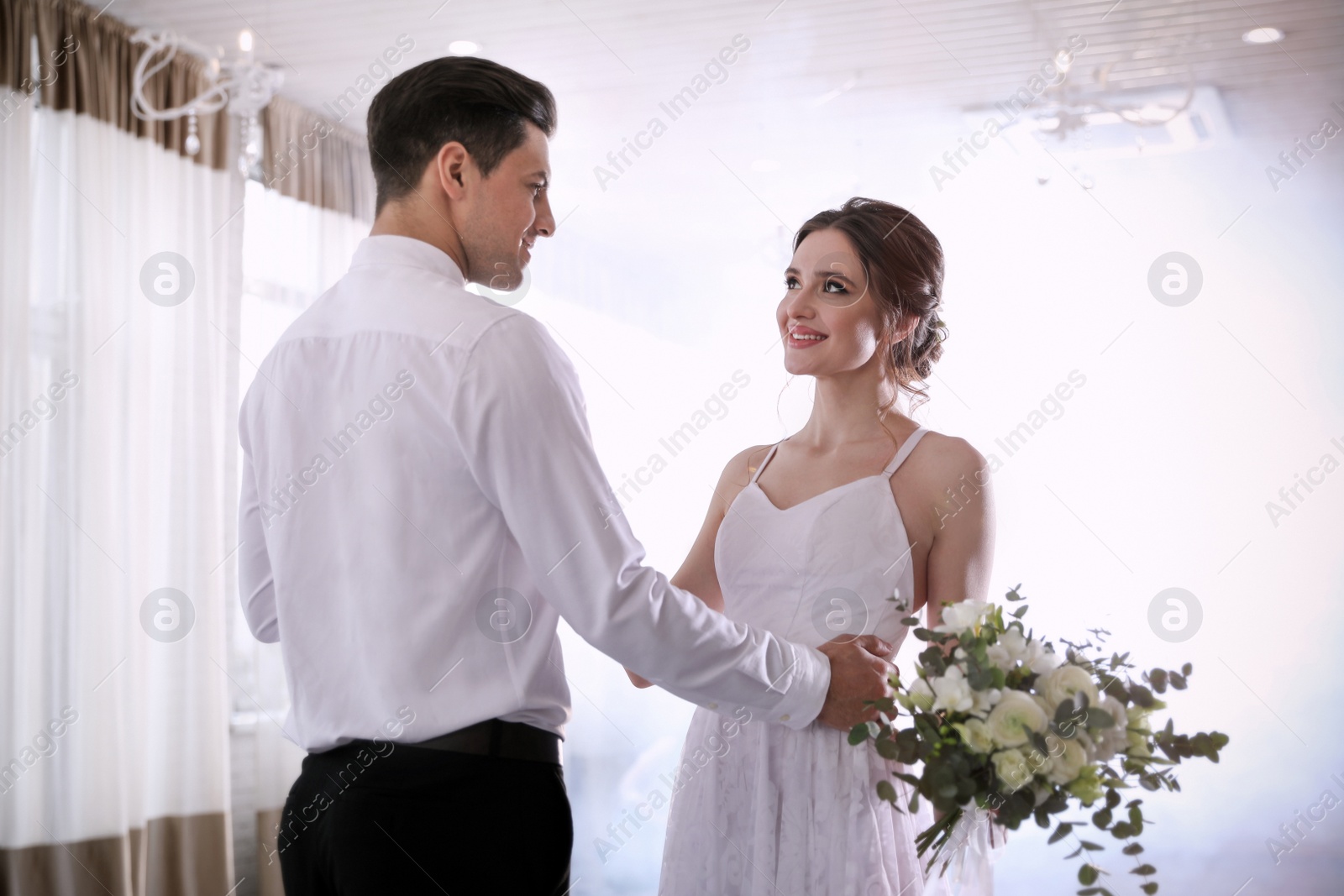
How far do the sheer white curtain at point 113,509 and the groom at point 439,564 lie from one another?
2.73 meters

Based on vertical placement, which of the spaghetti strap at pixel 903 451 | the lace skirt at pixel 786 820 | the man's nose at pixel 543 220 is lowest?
the lace skirt at pixel 786 820

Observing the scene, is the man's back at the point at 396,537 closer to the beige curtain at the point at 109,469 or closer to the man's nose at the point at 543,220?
the man's nose at the point at 543,220

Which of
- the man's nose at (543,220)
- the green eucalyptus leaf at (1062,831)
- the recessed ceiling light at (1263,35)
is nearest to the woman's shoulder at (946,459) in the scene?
the green eucalyptus leaf at (1062,831)

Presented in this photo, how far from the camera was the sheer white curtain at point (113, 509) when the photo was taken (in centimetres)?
365

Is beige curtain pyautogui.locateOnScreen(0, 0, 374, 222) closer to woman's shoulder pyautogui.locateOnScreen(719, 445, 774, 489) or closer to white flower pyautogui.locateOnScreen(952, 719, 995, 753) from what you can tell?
woman's shoulder pyautogui.locateOnScreen(719, 445, 774, 489)

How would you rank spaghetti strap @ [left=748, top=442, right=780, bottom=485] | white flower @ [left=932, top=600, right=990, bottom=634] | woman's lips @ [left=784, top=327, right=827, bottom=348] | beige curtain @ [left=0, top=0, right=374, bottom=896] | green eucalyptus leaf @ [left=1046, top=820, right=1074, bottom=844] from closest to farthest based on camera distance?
green eucalyptus leaf @ [left=1046, top=820, right=1074, bottom=844] → white flower @ [left=932, top=600, right=990, bottom=634] → woman's lips @ [left=784, top=327, right=827, bottom=348] → spaghetti strap @ [left=748, top=442, right=780, bottom=485] → beige curtain @ [left=0, top=0, right=374, bottom=896]

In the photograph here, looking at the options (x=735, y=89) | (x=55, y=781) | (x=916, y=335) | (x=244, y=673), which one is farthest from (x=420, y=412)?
(x=244, y=673)

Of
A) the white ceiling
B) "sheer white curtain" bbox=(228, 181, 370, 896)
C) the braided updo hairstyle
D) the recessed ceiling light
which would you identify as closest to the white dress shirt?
the braided updo hairstyle

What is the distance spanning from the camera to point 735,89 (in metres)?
4.57

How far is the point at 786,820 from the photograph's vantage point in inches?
74.6

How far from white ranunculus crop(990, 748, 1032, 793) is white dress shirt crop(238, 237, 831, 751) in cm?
43

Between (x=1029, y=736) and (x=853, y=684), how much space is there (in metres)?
0.39

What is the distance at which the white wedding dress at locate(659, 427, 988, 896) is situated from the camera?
1.83 m

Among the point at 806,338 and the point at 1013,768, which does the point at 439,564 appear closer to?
the point at 1013,768
